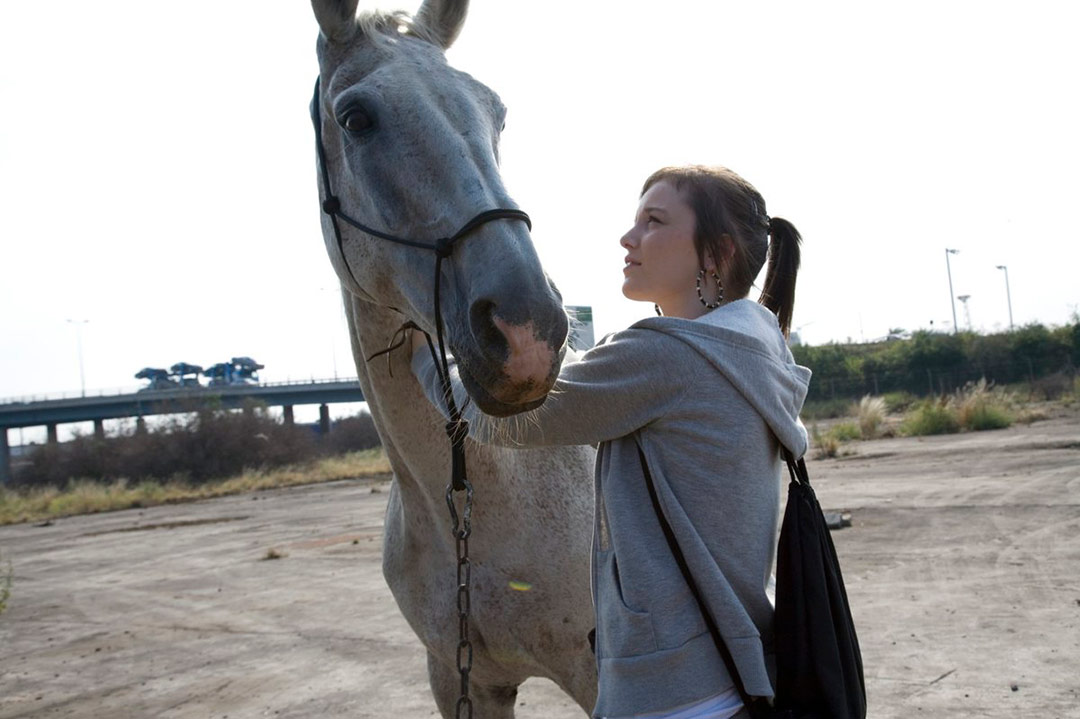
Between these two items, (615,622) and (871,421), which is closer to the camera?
(615,622)

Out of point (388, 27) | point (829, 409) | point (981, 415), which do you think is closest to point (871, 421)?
point (981, 415)

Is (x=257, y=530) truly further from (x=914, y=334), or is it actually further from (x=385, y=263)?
(x=914, y=334)

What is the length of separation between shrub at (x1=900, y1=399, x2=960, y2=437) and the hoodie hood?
2061 centimetres

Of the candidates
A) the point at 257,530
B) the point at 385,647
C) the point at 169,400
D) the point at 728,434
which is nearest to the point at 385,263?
the point at 728,434

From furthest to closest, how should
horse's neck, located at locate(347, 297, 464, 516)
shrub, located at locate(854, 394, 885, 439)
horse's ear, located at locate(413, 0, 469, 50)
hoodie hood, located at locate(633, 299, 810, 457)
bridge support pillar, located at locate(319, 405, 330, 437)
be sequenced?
1. bridge support pillar, located at locate(319, 405, 330, 437)
2. shrub, located at locate(854, 394, 885, 439)
3. horse's ear, located at locate(413, 0, 469, 50)
4. horse's neck, located at locate(347, 297, 464, 516)
5. hoodie hood, located at locate(633, 299, 810, 457)

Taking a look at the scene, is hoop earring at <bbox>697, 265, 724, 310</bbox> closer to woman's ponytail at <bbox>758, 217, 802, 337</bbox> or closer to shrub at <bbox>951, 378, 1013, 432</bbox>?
woman's ponytail at <bbox>758, 217, 802, 337</bbox>

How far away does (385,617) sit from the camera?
23.9ft

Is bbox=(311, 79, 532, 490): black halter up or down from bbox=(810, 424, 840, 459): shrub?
up

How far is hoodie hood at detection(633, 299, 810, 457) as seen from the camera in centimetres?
158

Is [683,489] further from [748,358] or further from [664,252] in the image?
[664,252]

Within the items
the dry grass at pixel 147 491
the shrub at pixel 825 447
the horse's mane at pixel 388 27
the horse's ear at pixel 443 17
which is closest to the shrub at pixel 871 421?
the shrub at pixel 825 447

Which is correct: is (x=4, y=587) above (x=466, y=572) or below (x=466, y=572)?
below

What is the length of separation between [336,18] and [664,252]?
1.17 meters

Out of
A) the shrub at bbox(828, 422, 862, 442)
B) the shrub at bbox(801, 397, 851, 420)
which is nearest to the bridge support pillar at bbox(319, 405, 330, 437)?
the shrub at bbox(801, 397, 851, 420)
